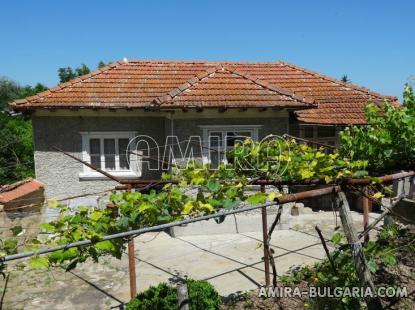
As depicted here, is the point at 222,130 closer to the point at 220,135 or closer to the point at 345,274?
the point at 220,135

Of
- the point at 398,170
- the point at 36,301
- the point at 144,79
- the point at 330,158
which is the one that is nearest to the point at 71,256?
the point at 330,158

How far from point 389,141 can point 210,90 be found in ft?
22.3

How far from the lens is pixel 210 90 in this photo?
1064cm

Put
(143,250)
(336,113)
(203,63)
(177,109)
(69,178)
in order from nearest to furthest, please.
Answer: (143,250) → (177,109) → (69,178) → (336,113) → (203,63)

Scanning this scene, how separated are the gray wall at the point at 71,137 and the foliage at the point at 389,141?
6035 millimetres

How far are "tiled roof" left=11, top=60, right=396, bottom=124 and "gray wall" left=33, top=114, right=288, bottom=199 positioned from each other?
2.29 feet

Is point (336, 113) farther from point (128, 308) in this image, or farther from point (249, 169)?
point (128, 308)

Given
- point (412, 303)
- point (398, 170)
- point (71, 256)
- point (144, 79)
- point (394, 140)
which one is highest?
point (144, 79)

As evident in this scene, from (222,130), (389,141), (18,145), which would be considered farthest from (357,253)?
(18,145)

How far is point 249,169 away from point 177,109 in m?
5.90

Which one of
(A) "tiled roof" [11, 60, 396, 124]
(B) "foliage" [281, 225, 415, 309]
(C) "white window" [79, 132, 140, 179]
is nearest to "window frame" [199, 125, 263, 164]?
(A) "tiled roof" [11, 60, 396, 124]

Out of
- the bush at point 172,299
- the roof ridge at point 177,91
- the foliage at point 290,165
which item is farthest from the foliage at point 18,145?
the foliage at point 290,165

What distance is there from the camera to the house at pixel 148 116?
10.3 m

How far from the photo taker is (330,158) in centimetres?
443
